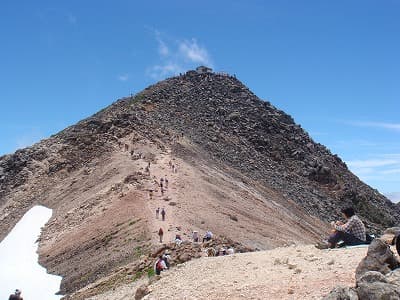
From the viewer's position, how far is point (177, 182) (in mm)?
46719

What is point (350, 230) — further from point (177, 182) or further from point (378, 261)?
point (177, 182)

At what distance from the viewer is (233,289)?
1412 centimetres

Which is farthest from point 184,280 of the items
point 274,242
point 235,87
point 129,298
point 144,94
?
point 235,87

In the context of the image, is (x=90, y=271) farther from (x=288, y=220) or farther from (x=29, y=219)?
(x=288, y=220)

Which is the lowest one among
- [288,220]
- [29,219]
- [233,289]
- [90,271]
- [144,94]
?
[233,289]

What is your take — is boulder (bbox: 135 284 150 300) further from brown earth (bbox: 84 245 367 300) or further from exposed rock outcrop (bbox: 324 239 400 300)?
exposed rock outcrop (bbox: 324 239 400 300)

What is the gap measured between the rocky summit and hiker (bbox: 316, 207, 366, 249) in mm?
10339

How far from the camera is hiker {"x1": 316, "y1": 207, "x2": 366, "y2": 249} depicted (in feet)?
51.1

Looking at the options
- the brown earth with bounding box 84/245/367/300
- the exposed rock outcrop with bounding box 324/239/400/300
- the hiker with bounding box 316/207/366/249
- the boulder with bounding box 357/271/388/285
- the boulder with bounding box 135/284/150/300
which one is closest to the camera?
the exposed rock outcrop with bounding box 324/239/400/300

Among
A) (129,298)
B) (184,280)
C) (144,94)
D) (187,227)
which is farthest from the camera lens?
(144,94)

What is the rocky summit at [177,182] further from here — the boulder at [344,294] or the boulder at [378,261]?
the boulder at [344,294]

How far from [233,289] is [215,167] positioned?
50.5 meters

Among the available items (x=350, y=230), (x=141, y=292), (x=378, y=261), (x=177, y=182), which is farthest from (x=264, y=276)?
(x=177, y=182)

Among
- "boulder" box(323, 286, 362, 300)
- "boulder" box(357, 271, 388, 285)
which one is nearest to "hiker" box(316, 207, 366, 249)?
"boulder" box(323, 286, 362, 300)
